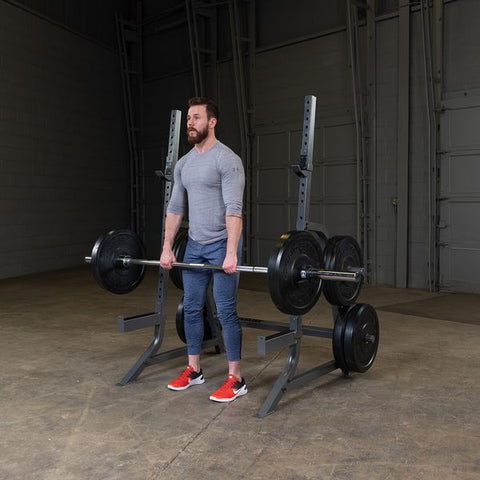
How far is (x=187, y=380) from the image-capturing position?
2645mm

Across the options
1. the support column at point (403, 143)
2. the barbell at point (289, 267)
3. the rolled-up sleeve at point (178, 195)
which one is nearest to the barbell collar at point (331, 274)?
the barbell at point (289, 267)

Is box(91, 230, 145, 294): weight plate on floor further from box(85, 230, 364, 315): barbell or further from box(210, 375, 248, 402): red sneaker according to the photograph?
box(210, 375, 248, 402): red sneaker

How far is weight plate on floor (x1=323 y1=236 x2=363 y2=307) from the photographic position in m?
2.59

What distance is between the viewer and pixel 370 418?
228cm

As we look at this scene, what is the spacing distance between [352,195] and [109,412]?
4242 millimetres

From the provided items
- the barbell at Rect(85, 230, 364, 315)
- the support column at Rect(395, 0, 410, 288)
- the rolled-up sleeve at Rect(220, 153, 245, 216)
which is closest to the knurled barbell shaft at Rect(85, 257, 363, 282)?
the barbell at Rect(85, 230, 364, 315)

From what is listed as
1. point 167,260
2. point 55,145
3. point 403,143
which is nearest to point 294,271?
point 167,260

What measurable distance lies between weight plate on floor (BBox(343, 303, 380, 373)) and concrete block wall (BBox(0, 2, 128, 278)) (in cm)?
478

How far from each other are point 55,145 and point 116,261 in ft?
15.6

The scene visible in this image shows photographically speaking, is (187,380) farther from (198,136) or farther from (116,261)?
(198,136)

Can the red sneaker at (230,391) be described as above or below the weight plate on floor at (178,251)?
below

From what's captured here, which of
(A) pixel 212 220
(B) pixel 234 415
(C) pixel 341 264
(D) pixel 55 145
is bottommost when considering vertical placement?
(B) pixel 234 415

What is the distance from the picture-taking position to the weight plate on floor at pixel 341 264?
259 cm

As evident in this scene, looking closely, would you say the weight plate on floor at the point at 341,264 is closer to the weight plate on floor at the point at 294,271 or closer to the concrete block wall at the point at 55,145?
the weight plate on floor at the point at 294,271
